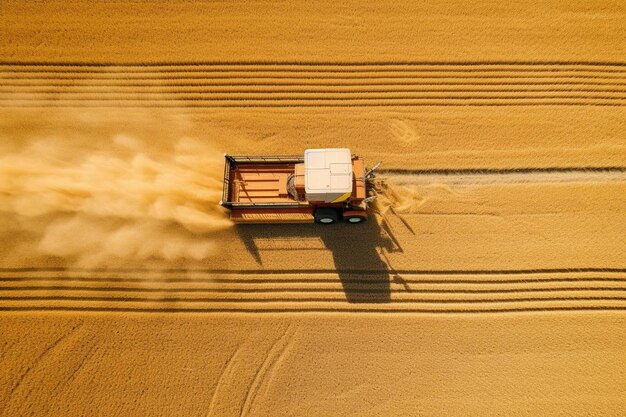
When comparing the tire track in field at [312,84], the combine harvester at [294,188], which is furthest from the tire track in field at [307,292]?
the tire track in field at [312,84]

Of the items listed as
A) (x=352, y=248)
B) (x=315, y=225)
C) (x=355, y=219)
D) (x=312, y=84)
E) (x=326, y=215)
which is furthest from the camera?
(x=312, y=84)

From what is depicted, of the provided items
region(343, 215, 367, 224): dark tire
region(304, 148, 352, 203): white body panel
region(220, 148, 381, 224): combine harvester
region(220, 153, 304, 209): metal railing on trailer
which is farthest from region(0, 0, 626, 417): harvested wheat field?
region(304, 148, 352, 203): white body panel

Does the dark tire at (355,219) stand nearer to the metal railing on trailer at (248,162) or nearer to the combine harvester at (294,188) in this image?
the combine harvester at (294,188)

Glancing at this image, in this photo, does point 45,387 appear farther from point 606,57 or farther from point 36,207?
point 606,57

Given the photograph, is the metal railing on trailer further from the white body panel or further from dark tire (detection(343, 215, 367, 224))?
dark tire (detection(343, 215, 367, 224))

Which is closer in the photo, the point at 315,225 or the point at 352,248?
the point at 352,248

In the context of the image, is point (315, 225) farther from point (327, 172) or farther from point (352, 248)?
point (327, 172)

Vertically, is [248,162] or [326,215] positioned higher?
[248,162]

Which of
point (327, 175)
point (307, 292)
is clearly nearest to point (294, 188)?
point (327, 175)
